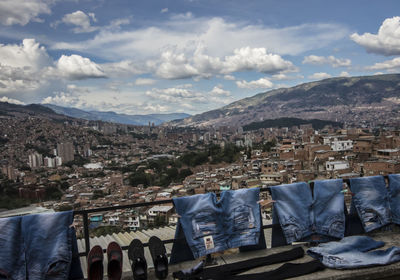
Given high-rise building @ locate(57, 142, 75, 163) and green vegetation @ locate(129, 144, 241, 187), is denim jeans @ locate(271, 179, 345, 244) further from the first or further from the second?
high-rise building @ locate(57, 142, 75, 163)

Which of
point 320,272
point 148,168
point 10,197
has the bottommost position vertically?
point 10,197

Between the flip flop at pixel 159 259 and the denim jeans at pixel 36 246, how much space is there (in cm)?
73

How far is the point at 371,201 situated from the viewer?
3490 mm

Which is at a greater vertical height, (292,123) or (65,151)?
(292,123)

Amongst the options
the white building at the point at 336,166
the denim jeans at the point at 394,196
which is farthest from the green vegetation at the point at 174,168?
the denim jeans at the point at 394,196

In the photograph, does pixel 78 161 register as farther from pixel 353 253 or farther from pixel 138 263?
pixel 353 253

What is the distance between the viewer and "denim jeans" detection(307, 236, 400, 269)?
277cm

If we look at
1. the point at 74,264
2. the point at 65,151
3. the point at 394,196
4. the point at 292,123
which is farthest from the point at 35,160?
the point at 292,123

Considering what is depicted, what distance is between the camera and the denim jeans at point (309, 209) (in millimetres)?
3227

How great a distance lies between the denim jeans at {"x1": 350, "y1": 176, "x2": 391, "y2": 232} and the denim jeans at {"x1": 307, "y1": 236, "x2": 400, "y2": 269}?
0.29 metres

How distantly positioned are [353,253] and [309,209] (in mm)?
571

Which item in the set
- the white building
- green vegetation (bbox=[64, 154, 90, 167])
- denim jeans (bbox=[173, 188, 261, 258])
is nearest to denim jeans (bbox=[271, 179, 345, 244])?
denim jeans (bbox=[173, 188, 261, 258])

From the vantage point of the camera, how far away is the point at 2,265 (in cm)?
243

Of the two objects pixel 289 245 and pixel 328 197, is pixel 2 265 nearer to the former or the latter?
pixel 289 245
